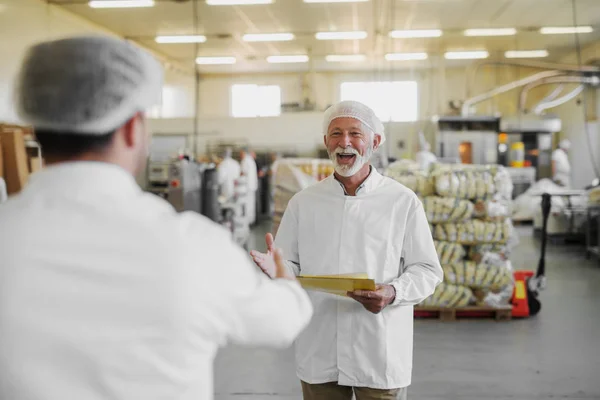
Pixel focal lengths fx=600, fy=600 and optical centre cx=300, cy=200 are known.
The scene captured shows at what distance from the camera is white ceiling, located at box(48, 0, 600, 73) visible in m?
11.8

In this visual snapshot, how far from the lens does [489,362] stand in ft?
16.3

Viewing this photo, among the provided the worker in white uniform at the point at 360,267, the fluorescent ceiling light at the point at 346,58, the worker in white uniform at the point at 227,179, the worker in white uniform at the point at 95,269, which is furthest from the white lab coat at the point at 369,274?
the fluorescent ceiling light at the point at 346,58

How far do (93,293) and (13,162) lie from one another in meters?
4.63

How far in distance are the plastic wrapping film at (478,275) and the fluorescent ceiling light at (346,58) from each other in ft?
38.2

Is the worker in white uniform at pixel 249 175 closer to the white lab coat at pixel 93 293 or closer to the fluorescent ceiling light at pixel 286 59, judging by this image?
the fluorescent ceiling light at pixel 286 59

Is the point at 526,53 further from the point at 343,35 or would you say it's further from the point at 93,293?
the point at 93,293

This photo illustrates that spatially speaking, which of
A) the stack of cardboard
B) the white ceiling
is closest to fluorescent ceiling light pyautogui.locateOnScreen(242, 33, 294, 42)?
the white ceiling

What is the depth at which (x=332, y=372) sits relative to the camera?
221 cm

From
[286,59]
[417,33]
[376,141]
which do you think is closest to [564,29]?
[417,33]

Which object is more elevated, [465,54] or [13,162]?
[465,54]

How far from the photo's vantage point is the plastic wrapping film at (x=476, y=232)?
19.6ft

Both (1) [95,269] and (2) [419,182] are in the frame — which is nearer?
(1) [95,269]

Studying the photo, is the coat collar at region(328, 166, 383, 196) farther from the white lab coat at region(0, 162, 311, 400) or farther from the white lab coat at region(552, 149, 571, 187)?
the white lab coat at region(552, 149, 571, 187)

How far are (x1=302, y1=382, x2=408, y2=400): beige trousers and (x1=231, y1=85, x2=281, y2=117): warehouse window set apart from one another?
17823 mm
